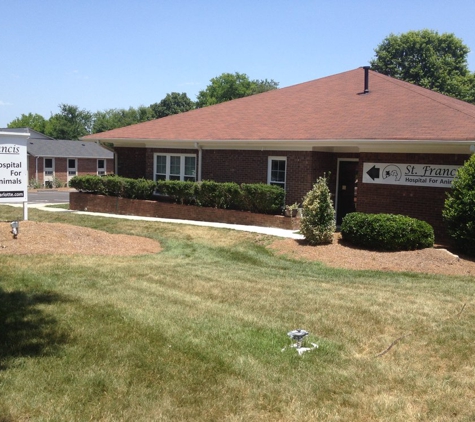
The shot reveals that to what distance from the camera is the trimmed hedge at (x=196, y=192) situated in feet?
55.7

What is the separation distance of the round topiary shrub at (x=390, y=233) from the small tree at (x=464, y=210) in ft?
2.11

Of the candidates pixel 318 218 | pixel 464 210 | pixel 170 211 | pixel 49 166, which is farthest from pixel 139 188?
pixel 49 166

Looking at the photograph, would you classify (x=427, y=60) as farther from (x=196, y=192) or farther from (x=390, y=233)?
(x=390, y=233)

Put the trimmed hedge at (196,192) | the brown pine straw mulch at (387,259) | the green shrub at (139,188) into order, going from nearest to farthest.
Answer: the brown pine straw mulch at (387,259) < the trimmed hedge at (196,192) < the green shrub at (139,188)

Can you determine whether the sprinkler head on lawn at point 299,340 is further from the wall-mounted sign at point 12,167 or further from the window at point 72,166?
the window at point 72,166

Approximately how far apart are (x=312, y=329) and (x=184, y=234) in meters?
9.32

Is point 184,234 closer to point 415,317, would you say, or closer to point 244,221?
point 244,221

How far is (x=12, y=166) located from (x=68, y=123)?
81.3 m

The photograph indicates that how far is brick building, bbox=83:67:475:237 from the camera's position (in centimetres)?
1426

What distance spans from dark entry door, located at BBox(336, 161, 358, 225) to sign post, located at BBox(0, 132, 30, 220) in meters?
9.56

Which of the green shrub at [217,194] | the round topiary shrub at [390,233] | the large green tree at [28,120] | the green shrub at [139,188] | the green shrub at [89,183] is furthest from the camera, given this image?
the large green tree at [28,120]

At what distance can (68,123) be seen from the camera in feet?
294

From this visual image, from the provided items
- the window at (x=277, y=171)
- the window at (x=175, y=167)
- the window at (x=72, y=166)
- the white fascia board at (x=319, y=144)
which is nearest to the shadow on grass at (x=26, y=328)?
the white fascia board at (x=319, y=144)

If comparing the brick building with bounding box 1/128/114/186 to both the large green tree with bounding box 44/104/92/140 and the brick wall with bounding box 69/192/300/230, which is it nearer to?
the brick wall with bounding box 69/192/300/230
